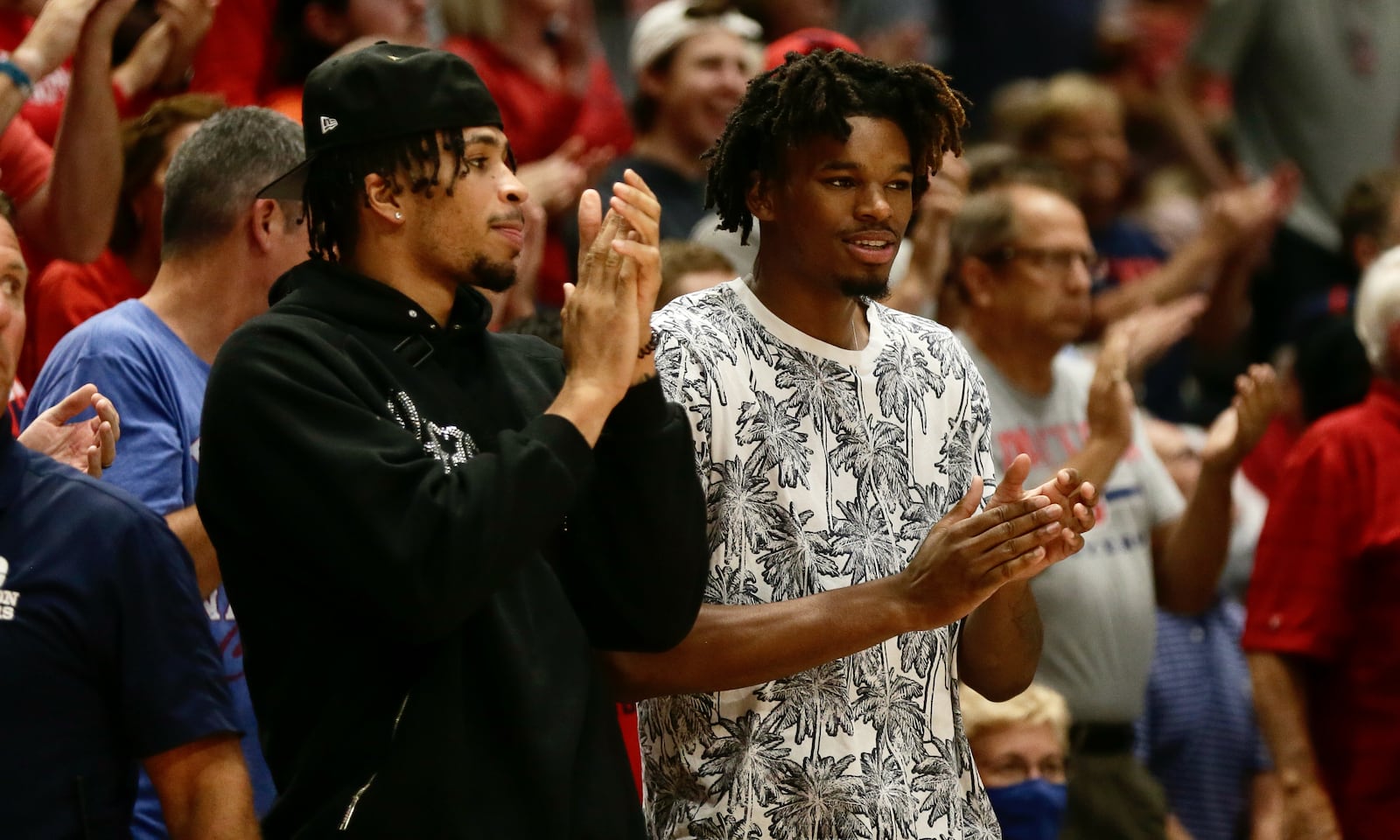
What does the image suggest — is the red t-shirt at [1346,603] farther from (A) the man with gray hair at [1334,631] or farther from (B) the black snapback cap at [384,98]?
(B) the black snapback cap at [384,98]

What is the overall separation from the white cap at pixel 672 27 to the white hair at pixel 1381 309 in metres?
2.20

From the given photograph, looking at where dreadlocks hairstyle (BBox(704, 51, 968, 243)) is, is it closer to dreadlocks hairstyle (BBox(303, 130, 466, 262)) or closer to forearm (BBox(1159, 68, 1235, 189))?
dreadlocks hairstyle (BBox(303, 130, 466, 262))

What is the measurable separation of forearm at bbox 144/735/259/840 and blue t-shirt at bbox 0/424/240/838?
0.03 metres

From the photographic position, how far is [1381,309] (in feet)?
15.7

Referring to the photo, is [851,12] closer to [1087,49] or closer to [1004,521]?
[1087,49]

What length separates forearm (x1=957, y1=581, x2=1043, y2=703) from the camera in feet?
10.6

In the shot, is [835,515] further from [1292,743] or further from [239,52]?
[239,52]

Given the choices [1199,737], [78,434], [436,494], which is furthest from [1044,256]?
[436,494]

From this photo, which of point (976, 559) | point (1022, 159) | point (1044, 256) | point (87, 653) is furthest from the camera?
point (1022, 159)

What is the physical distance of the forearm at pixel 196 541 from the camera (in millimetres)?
3256

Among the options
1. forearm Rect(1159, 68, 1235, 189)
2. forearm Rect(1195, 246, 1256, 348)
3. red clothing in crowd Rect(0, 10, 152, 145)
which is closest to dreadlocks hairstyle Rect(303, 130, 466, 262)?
red clothing in crowd Rect(0, 10, 152, 145)

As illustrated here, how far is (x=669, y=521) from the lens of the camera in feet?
9.05

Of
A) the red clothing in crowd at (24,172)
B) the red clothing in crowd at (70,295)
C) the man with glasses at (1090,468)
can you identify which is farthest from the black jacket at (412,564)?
the man with glasses at (1090,468)

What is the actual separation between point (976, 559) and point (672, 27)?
3.44 meters
